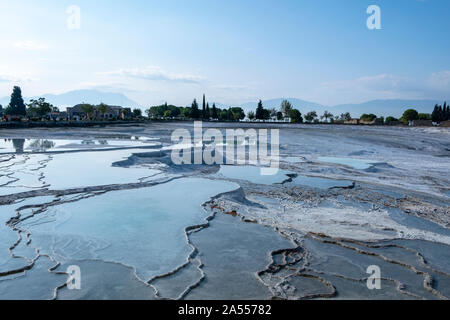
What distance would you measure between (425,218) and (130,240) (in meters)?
6.27

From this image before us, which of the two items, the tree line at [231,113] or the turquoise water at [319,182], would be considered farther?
the tree line at [231,113]

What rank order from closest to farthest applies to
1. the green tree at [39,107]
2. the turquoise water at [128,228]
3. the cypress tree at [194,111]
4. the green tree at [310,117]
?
1. the turquoise water at [128,228]
2. the green tree at [39,107]
3. the cypress tree at [194,111]
4. the green tree at [310,117]

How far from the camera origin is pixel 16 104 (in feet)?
203

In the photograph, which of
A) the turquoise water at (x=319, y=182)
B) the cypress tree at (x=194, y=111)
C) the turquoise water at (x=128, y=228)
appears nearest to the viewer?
the turquoise water at (x=128, y=228)

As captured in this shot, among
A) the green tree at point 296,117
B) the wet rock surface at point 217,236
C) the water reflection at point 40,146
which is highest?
the green tree at point 296,117

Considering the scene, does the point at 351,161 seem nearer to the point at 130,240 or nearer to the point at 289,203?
the point at 289,203

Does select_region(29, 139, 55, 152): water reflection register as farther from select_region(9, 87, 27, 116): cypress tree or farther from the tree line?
the tree line

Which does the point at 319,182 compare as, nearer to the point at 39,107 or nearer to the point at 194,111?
the point at 39,107

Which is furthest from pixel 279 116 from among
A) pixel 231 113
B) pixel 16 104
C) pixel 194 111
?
pixel 16 104

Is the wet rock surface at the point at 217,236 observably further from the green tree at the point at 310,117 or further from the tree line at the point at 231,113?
the green tree at the point at 310,117

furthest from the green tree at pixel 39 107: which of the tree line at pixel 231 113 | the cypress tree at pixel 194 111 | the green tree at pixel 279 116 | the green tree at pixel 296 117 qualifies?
the green tree at pixel 296 117

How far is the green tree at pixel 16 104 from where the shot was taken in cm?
6100

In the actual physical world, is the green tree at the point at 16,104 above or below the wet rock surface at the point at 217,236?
above

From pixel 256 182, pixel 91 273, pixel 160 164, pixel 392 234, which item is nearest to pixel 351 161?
pixel 256 182
